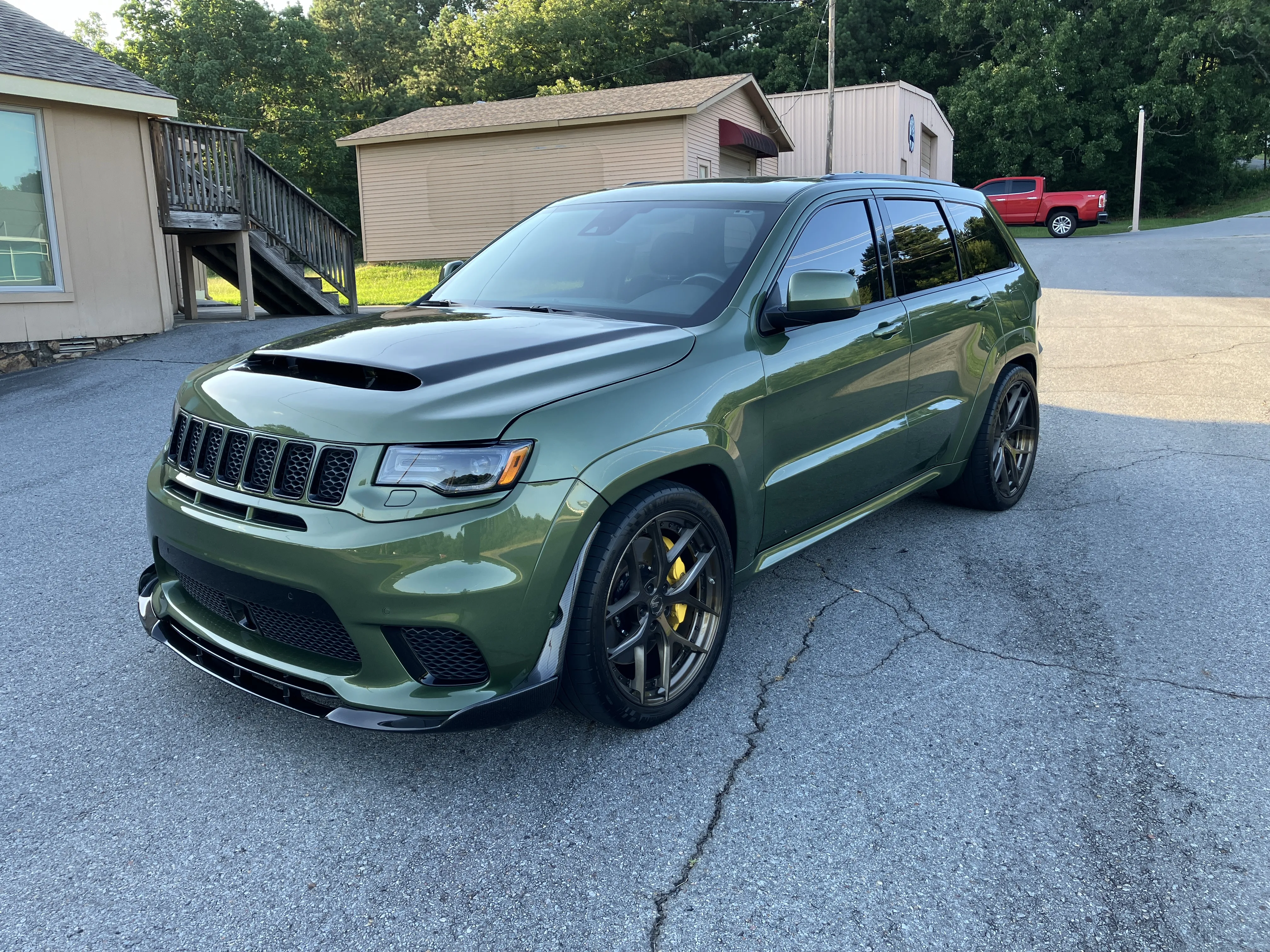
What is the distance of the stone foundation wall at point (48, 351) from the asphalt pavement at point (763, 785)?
7132 millimetres

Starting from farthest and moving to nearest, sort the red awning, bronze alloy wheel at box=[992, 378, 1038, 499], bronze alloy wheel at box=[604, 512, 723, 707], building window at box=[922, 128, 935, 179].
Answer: building window at box=[922, 128, 935, 179] < the red awning < bronze alloy wheel at box=[992, 378, 1038, 499] < bronze alloy wheel at box=[604, 512, 723, 707]

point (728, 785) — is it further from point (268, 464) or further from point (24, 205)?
point (24, 205)

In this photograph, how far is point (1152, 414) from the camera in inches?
322

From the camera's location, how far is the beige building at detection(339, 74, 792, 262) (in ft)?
80.0

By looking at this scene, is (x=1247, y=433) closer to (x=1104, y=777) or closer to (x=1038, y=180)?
(x=1104, y=777)

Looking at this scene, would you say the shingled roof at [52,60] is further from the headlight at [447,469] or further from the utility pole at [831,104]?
the utility pole at [831,104]

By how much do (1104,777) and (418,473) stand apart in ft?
7.46

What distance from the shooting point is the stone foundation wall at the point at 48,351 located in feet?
36.7

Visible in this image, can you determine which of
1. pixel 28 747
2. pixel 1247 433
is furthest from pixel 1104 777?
pixel 1247 433

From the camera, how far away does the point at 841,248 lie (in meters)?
4.30

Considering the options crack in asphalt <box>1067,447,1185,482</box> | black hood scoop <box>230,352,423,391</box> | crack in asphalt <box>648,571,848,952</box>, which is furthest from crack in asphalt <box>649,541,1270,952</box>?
crack in asphalt <box>1067,447,1185,482</box>

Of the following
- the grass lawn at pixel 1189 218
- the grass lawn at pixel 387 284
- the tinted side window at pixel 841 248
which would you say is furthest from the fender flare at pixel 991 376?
the grass lawn at pixel 1189 218

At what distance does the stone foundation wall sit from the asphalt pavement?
7.13m

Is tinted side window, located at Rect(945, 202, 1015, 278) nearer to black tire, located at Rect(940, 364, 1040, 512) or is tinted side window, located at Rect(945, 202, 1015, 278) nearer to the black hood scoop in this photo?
black tire, located at Rect(940, 364, 1040, 512)
